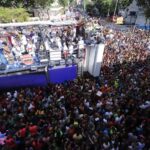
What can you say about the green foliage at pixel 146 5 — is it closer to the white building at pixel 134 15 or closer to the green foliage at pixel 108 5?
the white building at pixel 134 15

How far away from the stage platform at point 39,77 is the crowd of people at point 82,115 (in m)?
0.56

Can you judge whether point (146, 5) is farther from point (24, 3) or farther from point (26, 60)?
point (26, 60)

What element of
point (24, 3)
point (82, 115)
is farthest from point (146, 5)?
point (82, 115)

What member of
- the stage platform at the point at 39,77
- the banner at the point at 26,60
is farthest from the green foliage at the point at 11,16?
the stage platform at the point at 39,77

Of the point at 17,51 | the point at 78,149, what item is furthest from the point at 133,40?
the point at 78,149

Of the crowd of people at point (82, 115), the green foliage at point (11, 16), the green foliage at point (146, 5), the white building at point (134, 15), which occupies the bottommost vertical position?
the white building at point (134, 15)

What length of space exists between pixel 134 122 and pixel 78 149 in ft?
10.5

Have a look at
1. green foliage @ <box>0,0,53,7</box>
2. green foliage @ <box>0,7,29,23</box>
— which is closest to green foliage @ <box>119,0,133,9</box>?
green foliage @ <box>0,0,53,7</box>

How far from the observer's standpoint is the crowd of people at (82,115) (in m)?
10.9

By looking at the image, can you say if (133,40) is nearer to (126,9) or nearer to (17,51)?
(17,51)

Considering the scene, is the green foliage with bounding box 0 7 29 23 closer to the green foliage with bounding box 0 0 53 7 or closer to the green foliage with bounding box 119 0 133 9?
the green foliage with bounding box 0 0 53 7

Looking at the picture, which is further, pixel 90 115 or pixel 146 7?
pixel 146 7

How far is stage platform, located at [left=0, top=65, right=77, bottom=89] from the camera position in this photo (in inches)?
664

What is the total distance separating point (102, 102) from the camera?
13.8 meters
